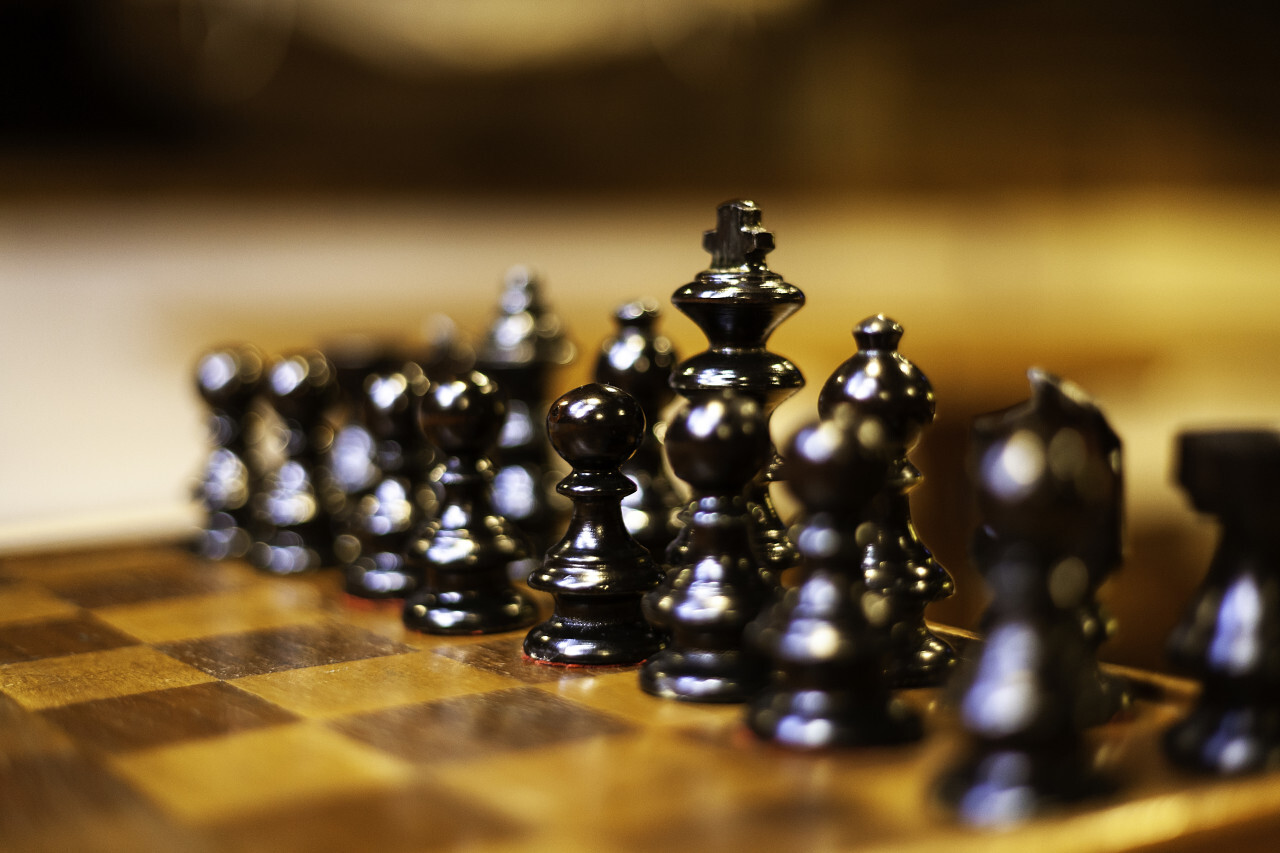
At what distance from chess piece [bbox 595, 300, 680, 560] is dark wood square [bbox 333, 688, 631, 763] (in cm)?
31

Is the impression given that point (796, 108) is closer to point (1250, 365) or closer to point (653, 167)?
point (653, 167)

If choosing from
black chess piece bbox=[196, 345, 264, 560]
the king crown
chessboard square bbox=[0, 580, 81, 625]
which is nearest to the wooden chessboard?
chessboard square bbox=[0, 580, 81, 625]

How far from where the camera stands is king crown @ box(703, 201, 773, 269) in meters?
0.97

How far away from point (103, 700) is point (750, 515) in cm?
46

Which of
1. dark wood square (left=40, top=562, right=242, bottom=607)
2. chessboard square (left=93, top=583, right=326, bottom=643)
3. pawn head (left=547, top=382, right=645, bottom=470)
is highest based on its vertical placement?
pawn head (left=547, top=382, right=645, bottom=470)

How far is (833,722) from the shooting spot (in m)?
0.75

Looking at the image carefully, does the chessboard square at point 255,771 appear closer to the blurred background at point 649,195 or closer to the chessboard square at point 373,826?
the chessboard square at point 373,826

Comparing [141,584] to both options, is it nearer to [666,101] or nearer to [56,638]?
[56,638]

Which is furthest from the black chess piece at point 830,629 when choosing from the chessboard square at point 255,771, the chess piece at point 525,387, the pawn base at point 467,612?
the chess piece at point 525,387

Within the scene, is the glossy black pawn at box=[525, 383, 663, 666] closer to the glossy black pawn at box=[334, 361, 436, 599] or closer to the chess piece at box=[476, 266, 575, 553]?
the glossy black pawn at box=[334, 361, 436, 599]

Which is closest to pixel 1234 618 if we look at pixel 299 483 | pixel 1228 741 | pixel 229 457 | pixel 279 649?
pixel 1228 741

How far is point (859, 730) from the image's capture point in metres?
0.75

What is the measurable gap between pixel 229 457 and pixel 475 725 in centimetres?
86

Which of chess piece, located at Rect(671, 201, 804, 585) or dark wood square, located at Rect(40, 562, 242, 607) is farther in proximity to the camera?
dark wood square, located at Rect(40, 562, 242, 607)
